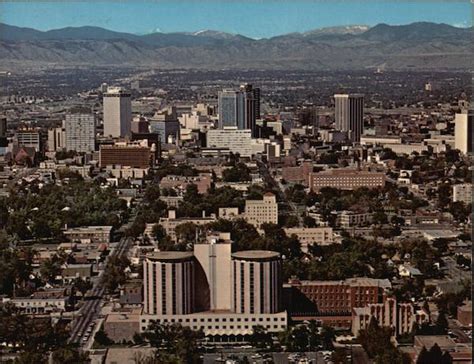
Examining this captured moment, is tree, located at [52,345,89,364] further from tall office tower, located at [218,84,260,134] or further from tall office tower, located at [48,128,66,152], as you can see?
tall office tower, located at [218,84,260,134]

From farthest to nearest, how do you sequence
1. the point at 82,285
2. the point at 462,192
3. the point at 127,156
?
the point at 127,156, the point at 462,192, the point at 82,285

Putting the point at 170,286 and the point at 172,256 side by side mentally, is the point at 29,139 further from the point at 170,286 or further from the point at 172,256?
the point at 170,286

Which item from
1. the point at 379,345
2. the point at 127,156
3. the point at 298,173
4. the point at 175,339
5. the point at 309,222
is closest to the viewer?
the point at 379,345

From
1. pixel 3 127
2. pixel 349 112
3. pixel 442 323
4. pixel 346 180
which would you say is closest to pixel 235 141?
pixel 349 112

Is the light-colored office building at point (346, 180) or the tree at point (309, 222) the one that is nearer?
the tree at point (309, 222)

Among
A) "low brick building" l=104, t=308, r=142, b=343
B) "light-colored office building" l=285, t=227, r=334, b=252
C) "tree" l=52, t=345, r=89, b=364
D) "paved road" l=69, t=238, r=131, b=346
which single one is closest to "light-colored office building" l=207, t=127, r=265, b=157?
"light-colored office building" l=285, t=227, r=334, b=252

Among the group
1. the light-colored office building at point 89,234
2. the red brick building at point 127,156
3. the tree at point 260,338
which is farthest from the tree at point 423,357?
the red brick building at point 127,156

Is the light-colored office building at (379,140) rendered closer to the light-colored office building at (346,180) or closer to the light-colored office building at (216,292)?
the light-colored office building at (346,180)

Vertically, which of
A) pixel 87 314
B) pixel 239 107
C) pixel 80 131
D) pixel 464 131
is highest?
pixel 239 107
